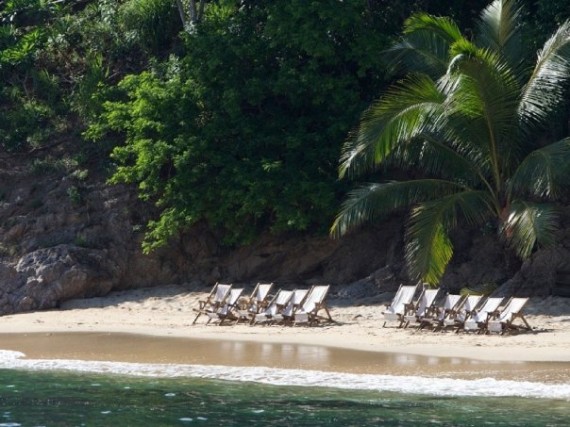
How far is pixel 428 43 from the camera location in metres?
21.6

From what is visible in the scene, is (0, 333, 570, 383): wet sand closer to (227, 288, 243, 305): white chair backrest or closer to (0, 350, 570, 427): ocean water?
(0, 350, 570, 427): ocean water

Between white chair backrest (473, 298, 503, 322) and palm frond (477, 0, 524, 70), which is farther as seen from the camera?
palm frond (477, 0, 524, 70)

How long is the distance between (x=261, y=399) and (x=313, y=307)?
5.98 metres

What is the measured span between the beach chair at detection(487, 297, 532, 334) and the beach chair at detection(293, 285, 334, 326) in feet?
10.9

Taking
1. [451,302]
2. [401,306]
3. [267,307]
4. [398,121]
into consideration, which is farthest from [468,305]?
[267,307]

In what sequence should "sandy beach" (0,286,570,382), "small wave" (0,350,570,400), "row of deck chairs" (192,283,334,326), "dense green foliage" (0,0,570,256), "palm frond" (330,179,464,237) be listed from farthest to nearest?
1. "dense green foliage" (0,0,570,256)
2. "palm frond" (330,179,464,237)
3. "row of deck chairs" (192,283,334,326)
4. "sandy beach" (0,286,570,382)
5. "small wave" (0,350,570,400)

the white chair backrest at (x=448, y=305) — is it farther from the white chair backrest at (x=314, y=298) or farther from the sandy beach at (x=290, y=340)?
the white chair backrest at (x=314, y=298)

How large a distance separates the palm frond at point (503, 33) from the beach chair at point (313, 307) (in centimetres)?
525

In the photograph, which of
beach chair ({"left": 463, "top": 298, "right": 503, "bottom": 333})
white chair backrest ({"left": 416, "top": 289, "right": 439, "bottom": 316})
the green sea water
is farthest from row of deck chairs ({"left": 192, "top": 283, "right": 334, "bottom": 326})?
the green sea water

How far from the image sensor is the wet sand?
52.2ft

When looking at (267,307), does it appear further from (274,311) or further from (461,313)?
(461,313)

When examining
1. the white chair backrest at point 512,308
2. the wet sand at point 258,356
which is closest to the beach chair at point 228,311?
the wet sand at point 258,356

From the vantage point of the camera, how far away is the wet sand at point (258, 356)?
52.2 feet

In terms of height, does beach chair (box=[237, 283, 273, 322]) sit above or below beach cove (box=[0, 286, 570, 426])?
above
